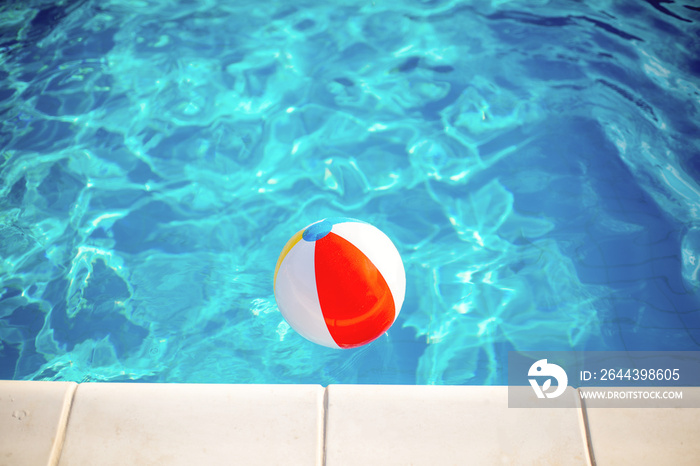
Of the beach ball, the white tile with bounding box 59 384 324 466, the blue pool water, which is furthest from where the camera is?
the blue pool water

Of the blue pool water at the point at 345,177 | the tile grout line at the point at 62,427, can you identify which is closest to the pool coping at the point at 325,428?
the tile grout line at the point at 62,427

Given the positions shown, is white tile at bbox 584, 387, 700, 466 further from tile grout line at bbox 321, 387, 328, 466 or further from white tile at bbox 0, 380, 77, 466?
white tile at bbox 0, 380, 77, 466

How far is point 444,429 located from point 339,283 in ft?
3.15

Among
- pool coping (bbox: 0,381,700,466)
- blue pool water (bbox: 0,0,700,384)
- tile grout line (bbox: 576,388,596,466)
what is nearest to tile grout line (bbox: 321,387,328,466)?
pool coping (bbox: 0,381,700,466)

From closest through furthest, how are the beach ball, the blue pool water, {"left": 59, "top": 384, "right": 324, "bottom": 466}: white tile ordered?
1. the beach ball
2. {"left": 59, "top": 384, "right": 324, "bottom": 466}: white tile
3. the blue pool water

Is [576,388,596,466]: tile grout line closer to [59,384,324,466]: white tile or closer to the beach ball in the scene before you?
the beach ball

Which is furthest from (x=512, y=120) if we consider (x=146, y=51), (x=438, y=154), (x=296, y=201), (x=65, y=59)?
(x=65, y=59)

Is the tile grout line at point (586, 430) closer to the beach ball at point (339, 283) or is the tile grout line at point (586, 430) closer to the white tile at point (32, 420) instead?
the beach ball at point (339, 283)

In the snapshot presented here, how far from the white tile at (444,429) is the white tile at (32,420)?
1.46m

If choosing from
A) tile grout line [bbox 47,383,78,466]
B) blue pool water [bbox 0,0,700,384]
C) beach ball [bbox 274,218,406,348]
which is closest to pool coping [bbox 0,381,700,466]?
tile grout line [bbox 47,383,78,466]

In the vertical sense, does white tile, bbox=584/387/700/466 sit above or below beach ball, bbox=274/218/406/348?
below

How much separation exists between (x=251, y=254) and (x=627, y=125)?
3.68 m

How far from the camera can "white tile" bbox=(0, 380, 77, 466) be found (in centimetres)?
268

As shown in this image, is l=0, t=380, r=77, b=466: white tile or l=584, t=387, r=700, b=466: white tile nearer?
l=584, t=387, r=700, b=466: white tile
